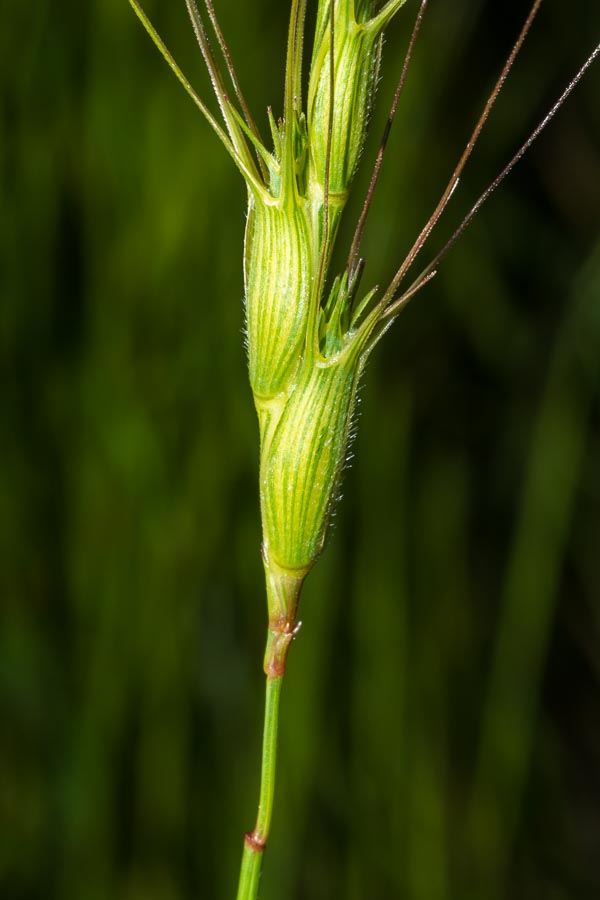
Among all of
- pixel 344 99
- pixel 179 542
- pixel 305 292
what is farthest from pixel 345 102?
pixel 179 542

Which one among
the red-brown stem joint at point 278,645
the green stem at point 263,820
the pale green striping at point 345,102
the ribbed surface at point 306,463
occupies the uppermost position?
the pale green striping at point 345,102

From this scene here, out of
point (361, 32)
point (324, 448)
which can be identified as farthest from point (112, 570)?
point (361, 32)

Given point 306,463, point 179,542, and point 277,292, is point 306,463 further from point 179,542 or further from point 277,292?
point 179,542

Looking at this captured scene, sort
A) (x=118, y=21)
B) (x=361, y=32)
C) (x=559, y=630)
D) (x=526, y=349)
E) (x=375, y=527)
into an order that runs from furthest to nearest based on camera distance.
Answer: (x=559, y=630) → (x=526, y=349) → (x=375, y=527) → (x=118, y=21) → (x=361, y=32)

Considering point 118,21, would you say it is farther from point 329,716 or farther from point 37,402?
point 329,716

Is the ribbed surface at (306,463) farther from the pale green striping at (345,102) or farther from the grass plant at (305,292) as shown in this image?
the pale green striping at (345,102)

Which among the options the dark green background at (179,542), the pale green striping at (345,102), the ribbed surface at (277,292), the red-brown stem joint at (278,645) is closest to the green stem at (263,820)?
the red-brown stem joint at (278,645)
